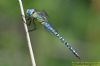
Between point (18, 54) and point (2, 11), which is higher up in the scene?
point (2, 11)

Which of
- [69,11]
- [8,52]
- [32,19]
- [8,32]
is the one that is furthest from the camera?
[69,11]

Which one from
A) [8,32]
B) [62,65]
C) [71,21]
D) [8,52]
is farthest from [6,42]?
[71,21]

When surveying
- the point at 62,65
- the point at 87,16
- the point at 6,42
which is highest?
the point at 87,16

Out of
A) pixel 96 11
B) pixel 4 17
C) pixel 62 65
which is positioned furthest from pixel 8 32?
pixel 96 11

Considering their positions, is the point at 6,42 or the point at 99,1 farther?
the point at 99,1

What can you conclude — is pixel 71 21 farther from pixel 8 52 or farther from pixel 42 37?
pixel 8 52

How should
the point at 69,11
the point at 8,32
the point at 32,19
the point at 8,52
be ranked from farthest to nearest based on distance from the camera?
the point at 69,11 < the point at 8,32 < the point at 8,52 < the point at 32,19

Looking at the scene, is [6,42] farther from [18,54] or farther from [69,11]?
[69,11]
